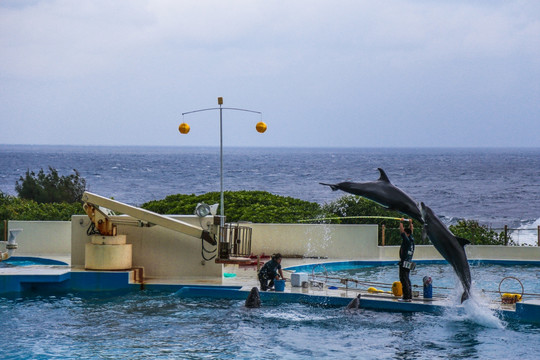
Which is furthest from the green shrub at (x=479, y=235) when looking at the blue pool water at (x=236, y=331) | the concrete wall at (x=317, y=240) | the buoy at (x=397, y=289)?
the blue pool water at (x=236, y=331)

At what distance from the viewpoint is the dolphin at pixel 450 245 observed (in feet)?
44.5

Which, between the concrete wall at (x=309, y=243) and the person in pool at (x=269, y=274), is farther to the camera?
the concrete wall at (x=309, y=243)

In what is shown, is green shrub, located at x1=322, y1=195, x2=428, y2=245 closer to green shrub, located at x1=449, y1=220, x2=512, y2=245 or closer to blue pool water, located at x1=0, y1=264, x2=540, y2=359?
green shrub, located at x1=449, y1=220, x2=512, y2=245

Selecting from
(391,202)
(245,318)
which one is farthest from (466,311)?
(245,318)

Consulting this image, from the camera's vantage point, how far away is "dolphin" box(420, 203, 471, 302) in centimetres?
1358

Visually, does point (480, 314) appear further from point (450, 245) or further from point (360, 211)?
point (360, 211)

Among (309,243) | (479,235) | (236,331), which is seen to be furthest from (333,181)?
(236,331)

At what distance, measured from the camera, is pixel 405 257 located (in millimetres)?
14570

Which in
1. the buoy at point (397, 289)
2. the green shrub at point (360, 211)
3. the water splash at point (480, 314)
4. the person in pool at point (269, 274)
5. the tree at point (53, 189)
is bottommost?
the water splash at point (480, 314)

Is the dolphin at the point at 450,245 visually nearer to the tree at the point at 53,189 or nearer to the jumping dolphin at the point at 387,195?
the jumping dolphin at the point at 387,195

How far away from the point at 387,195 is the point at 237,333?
3.53m

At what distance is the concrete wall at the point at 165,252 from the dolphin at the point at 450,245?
569 centimetres

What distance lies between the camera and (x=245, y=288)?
1623 centimetres

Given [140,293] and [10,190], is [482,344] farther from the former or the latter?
[10,190]
